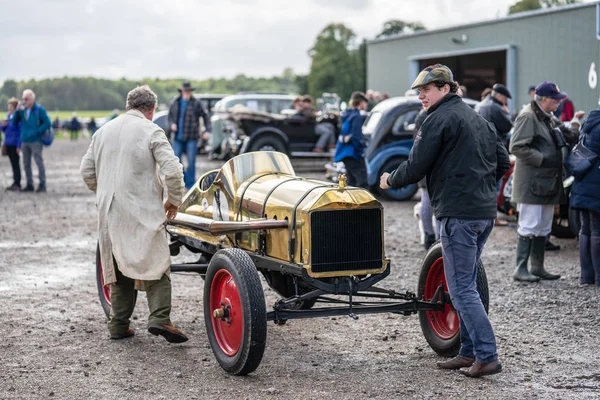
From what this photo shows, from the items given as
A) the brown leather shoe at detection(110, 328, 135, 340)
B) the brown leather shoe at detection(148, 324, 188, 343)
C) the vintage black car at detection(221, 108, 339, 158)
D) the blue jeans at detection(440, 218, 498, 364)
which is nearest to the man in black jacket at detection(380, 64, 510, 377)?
the blue jeans at detection(440, 218, 498, 364)

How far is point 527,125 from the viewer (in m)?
8.26

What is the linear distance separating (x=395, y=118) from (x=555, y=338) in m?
9.03

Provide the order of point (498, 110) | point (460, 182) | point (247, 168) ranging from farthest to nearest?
point (498, 110) < point (247, 168) < point (460, 182)

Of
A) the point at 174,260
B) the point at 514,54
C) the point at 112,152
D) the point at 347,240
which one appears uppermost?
the point at 514,54

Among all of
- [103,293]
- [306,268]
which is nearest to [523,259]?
[306,268]

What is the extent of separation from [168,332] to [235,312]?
0.76m

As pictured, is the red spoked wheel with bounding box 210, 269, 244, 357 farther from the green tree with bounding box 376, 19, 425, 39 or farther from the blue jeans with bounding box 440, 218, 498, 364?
the green tree with bounding box 376, 19, 425, 39

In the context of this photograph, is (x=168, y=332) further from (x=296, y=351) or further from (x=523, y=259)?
Answer: (x=523, y=259)

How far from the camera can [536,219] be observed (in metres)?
8.48

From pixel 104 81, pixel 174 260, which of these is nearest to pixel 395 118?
pixel 174 260

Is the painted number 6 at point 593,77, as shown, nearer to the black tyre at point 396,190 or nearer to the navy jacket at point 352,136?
the black tyre at point 396,190

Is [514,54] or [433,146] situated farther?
[514,54]

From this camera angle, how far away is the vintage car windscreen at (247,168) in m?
6.73

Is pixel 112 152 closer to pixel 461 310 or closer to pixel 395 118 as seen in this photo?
pixel 461 310
